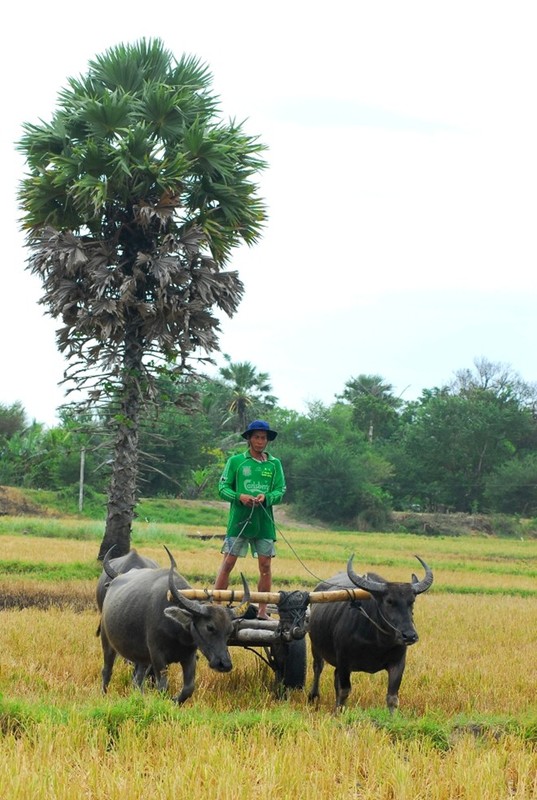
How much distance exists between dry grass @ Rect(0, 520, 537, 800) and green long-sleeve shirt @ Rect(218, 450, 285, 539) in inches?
52.4

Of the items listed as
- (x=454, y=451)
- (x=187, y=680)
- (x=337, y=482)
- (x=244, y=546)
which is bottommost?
(x=187, y=680)

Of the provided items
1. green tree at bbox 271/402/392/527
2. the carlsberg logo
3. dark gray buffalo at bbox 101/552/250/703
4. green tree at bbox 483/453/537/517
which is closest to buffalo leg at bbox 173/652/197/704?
dark gray buffalo at bbox 101/552/250/703

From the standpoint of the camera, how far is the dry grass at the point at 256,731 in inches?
192

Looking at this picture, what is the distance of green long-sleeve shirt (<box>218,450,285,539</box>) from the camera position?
29.2 feet

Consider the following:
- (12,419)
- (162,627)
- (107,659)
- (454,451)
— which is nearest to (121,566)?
(107,659)

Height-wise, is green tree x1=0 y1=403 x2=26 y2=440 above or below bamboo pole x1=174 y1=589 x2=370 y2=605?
above

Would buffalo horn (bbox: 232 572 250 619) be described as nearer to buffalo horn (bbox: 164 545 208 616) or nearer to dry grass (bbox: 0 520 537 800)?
buffalo horn (bbox: 164 545 208 616)

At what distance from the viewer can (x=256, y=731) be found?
5930 millimetres

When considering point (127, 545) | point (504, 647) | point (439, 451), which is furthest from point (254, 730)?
point (439, 451)

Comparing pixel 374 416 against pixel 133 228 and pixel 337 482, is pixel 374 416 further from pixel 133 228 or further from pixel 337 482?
pixel 133 228

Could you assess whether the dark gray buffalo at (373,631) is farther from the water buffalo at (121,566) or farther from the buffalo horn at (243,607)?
the water buffalo at (121,566)

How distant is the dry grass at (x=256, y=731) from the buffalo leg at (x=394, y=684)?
166mm

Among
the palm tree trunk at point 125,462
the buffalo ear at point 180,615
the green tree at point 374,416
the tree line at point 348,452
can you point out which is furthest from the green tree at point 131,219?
the green tree at point 374,416

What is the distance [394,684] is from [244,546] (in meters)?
2.28
